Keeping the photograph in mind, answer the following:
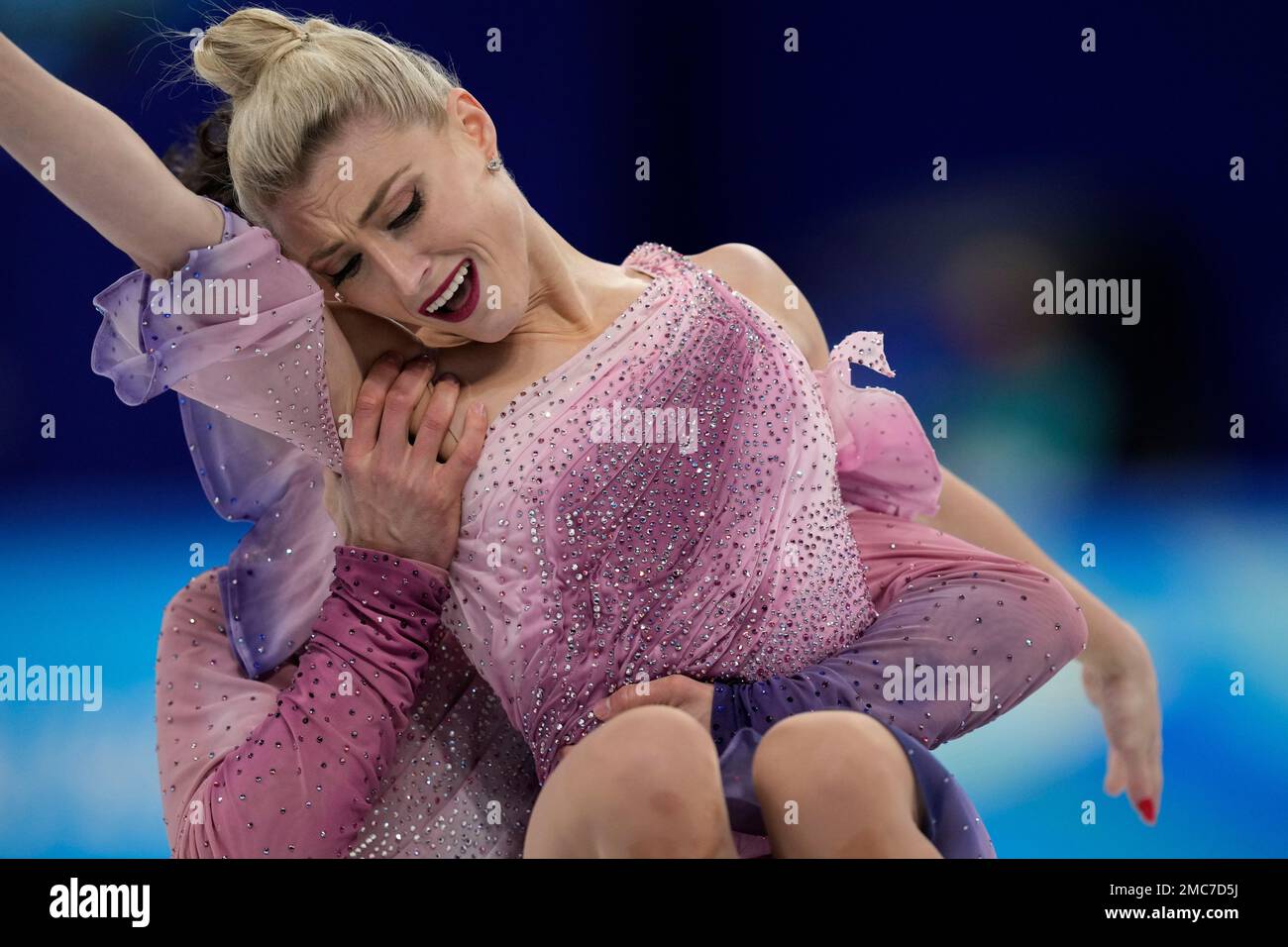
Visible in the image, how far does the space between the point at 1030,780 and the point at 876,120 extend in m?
1.13

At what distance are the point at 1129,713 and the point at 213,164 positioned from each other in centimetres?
154

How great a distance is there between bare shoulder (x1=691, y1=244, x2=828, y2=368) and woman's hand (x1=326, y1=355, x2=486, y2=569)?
488 millimetres

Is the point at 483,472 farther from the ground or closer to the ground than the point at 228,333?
closer to the ground

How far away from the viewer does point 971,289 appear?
7.69ft

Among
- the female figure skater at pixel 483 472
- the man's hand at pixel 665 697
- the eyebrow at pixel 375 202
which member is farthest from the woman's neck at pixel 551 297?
the man's hand at pixel 665 697

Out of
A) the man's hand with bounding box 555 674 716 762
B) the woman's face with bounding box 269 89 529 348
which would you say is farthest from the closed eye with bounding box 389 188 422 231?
the man's hand with bounding box 555 674 716 762

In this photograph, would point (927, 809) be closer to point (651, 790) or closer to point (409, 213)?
point (651, 790)

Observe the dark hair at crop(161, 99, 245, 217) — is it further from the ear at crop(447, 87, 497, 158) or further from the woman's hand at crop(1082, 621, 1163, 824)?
the woman's hand at crop(1082, 621, 1163, 824)

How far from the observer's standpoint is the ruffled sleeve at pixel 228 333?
5.05 feet

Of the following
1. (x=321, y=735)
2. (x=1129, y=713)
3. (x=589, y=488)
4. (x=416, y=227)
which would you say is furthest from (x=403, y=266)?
(x=1129, y=713)

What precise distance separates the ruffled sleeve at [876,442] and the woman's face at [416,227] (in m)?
0.52

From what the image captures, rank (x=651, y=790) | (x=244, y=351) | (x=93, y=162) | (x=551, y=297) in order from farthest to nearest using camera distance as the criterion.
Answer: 1. (x=551, y=297)
2. (x=244, y=351)
3. (x=93, y=162)
4. (x=651, y=790)

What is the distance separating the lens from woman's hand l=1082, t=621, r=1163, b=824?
2.14 m
